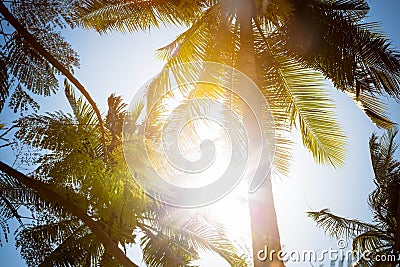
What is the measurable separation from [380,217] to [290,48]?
6.74m

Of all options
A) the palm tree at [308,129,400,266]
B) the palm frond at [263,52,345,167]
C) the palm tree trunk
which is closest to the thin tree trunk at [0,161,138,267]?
the palm tree trunk

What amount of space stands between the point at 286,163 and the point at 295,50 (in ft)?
6.89

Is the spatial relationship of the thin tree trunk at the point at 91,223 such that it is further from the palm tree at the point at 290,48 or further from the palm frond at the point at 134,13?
the palm frond at the point at 134,13

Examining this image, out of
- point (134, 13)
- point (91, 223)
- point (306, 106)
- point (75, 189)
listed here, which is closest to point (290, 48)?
point (306, 106)

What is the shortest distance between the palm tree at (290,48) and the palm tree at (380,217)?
3.98 meters

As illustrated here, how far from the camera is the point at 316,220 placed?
10648mm

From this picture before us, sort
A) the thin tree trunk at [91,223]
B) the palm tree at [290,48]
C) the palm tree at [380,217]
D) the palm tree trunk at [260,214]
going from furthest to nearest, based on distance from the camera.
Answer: the palm tree at [380,217] → the palm tree at [290,48] → the palm tree trunk at [260,214] → the thin tree trunk at [91,223]

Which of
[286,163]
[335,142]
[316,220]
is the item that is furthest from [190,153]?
[316,220]

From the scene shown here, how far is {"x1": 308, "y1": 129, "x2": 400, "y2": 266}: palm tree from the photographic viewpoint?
35.0 ft

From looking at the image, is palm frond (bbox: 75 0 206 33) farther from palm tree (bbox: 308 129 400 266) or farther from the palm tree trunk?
palm tree (bbox: 308 129 400 266)

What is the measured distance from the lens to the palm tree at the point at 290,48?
22.2ft

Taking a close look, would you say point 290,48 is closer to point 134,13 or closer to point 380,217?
point 134,13

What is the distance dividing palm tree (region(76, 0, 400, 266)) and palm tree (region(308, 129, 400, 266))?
157 inches

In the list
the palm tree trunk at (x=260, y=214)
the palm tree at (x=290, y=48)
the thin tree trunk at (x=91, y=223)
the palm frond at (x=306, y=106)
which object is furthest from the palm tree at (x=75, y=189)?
the palm frond at (x=306, y=106)
